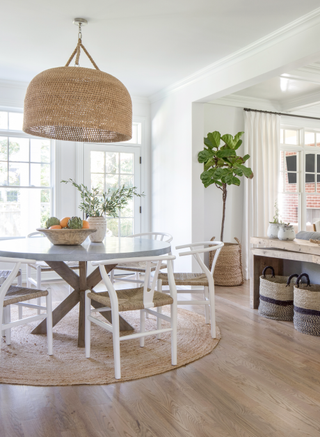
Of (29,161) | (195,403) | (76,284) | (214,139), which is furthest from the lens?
(29,161)

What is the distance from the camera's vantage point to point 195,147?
202 inches

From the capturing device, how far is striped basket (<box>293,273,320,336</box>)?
3297 millimetres

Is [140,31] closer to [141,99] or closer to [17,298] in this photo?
[141,99]

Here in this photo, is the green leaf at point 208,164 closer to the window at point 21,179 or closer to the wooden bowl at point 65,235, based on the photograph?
the window at point 21,179

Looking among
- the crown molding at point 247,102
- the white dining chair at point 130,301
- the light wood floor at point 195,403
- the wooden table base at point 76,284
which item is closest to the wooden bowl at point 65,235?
the wooden table base at point 76,284

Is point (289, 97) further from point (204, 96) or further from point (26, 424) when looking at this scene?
point (26, 424)

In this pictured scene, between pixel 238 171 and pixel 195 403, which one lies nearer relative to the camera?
pixel 195 403

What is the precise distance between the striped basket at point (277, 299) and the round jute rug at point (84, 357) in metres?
0.67

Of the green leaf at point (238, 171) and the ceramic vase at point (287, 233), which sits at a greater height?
the green leaf at point (238, 171)

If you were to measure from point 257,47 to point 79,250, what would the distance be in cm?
263

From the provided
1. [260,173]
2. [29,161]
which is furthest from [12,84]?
[260,173]

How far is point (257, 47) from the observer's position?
12.8ft

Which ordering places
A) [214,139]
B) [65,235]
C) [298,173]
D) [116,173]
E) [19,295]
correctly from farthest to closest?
1. [298,173]
2. [116,173]
3. [214,139]
4. [65,235]
5. [19,295]

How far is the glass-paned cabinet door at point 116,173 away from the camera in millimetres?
5836
